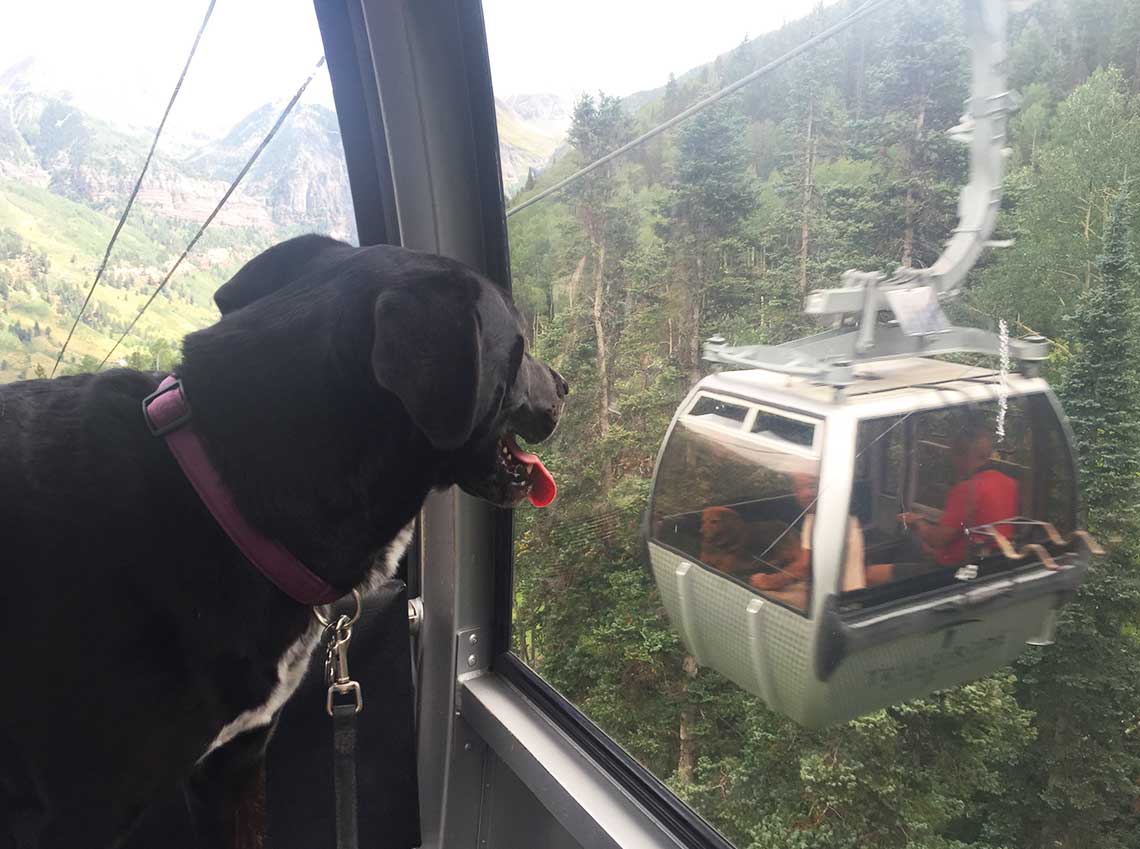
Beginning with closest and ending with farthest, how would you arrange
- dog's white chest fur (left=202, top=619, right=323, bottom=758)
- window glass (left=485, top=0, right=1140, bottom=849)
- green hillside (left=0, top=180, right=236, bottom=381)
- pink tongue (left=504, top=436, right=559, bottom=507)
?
window glass (left=485, top=0, right=1140, bottom=849) < dog's white chest fur (left=202, top=619, right=323, bottom=758) < pink tongue (left=504, top=436, right=559, bottom=507) < green hillside (left=0, top=180, right=236, bottom=381)

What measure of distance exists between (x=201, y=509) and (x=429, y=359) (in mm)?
420

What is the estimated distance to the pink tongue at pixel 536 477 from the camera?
4.59 feet

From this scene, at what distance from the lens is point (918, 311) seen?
971mm

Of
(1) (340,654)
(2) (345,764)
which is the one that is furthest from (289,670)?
(2) (345,764)

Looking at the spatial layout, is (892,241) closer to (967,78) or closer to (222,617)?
(967,78)

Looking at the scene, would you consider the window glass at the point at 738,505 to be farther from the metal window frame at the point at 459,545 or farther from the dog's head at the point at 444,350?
the metal window frame at the point at 459,545

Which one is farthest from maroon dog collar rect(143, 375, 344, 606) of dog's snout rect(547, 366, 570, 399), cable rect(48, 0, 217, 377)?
cable rect(48, 0, 217, 377)

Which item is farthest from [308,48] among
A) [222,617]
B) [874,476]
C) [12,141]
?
[874,476]

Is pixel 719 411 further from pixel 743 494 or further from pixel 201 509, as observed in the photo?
pixel 201 509

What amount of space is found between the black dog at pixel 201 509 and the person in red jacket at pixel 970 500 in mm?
667

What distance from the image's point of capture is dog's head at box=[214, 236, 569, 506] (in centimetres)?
97

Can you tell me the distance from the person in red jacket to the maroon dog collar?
95 centimetres

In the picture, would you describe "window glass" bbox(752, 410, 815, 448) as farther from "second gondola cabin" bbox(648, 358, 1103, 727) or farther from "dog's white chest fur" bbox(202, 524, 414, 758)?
"dog's white chest fur" bbox(202, 524, 414, 758)

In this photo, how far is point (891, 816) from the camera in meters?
1.04
